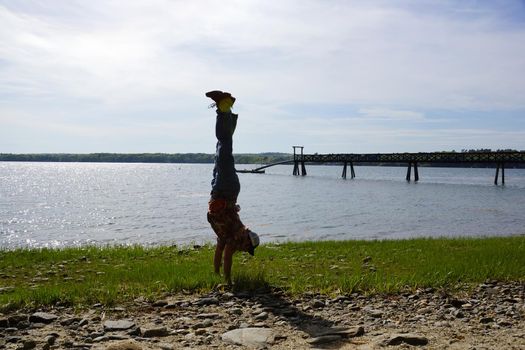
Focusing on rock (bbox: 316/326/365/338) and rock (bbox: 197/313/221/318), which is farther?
rock (bbox: 197/313/221/318)

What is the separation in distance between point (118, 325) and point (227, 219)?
119 inches

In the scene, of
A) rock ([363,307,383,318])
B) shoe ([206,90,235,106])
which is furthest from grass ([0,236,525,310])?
shoe ([206,90,235,106])

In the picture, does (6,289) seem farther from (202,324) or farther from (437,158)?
(437,158)

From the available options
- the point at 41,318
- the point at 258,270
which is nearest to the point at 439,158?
the point at 258,270

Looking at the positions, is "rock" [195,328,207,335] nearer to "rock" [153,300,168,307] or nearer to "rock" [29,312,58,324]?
"rock" [153,300,168,307]

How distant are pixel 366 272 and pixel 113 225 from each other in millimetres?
21192

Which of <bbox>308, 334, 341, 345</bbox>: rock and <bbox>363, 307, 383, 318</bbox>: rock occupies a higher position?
<bbox>308, 334, 341, 345</bbox>: rock

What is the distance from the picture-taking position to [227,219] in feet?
29.1

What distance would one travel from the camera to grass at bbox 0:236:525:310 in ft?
27.9

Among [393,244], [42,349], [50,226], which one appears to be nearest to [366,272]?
[393,244]

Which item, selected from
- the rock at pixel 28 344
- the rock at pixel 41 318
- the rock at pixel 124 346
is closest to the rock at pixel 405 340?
the rock at pixel 124 346

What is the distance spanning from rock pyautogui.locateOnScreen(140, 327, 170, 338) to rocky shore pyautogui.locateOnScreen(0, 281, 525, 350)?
13 mm

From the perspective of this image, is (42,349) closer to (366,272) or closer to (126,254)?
(366,272)

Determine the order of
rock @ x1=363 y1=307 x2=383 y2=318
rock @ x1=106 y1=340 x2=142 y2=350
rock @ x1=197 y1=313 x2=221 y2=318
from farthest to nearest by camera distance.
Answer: rock @ x1=363 y1=307 x2=383 y2=318 < rock @ x1=197 y1=313 x2=221 y2=318 < rock @ x1=106 y1=340 x2=142 y2=350
